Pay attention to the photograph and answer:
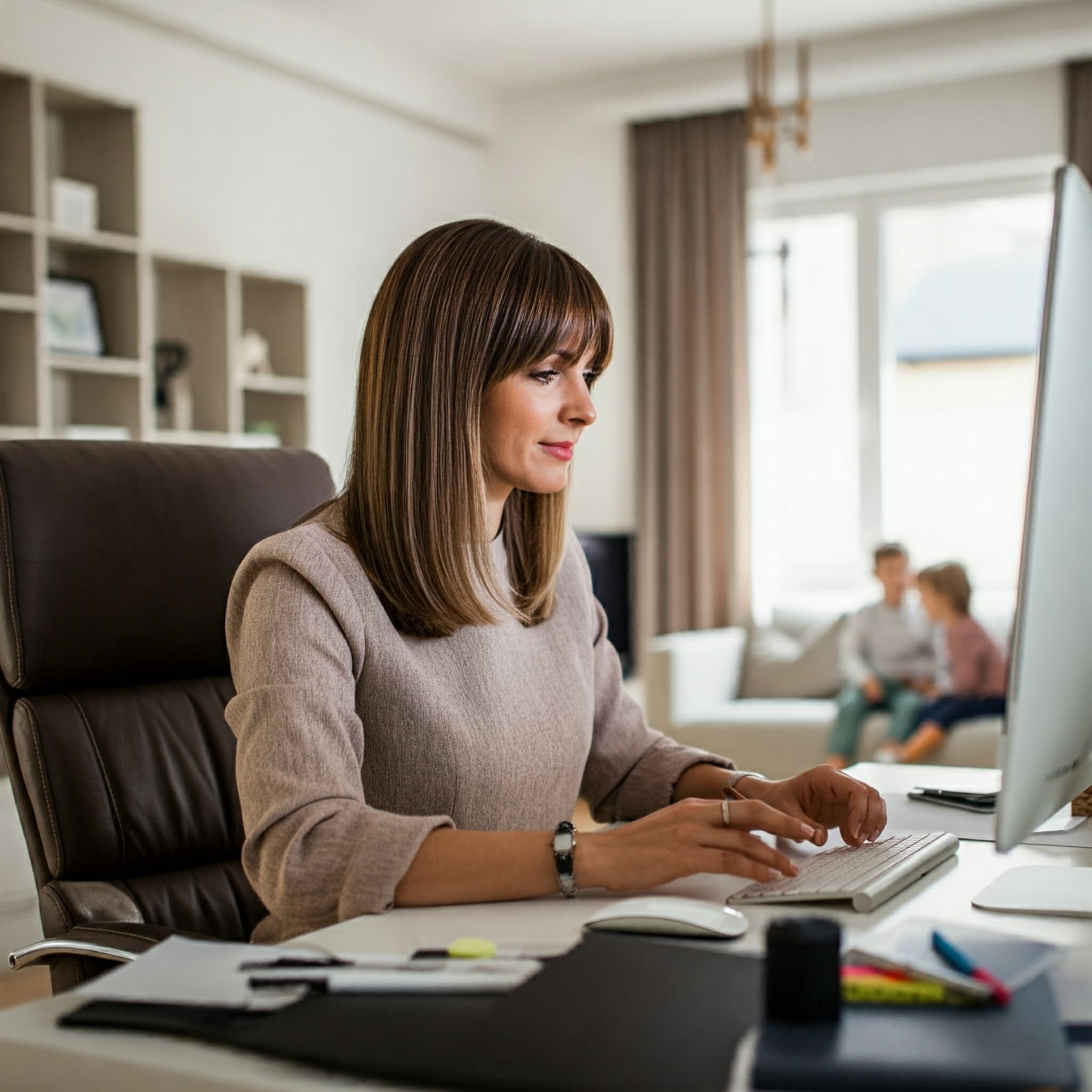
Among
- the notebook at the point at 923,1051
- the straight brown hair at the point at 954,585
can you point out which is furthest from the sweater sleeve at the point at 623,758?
the straight brown hair at the point at 954,585

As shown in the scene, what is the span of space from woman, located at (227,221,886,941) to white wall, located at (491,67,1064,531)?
13.0ft

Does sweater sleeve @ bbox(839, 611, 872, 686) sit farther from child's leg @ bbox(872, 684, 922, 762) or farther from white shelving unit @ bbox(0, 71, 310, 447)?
white shelving unit @ bbox(0, 71, 310, 447)

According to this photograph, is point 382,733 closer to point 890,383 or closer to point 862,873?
point 862,873

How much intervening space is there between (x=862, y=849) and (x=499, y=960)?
478 millimetres

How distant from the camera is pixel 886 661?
15.1 feet

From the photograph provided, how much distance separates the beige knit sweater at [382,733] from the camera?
41.7 inches

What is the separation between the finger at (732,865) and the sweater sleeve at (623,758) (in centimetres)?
45

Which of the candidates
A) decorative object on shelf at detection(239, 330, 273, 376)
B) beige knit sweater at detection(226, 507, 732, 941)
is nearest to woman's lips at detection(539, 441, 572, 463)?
beige knit sweater at detection(226, 507, 732, 941)

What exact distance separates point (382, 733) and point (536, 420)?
14.3 inches

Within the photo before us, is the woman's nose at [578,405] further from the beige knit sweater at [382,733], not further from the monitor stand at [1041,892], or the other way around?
the monitor stand at [1041,892]

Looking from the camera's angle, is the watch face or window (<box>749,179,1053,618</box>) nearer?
the watch face

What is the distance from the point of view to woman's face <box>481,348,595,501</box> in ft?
4.53

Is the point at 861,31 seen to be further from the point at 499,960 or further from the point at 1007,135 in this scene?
the point at 499,960

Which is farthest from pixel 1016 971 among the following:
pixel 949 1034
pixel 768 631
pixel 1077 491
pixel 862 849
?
pixel 768 631
